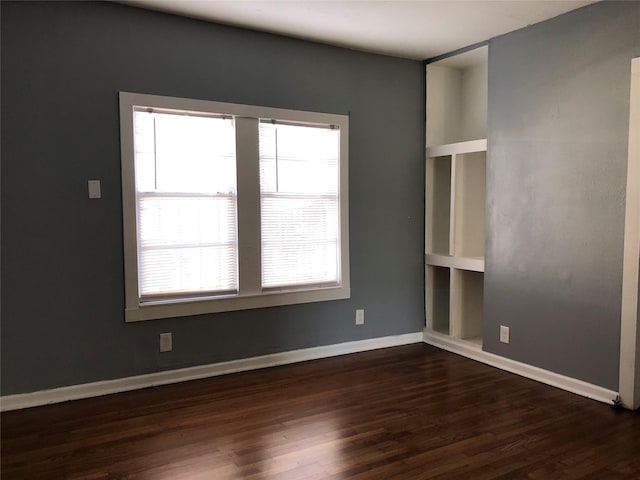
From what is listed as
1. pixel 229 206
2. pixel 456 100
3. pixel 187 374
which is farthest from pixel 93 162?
pixel 456 100

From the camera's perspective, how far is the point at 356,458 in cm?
243

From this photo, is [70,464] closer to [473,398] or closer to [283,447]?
[283,447]

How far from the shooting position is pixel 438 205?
468cm

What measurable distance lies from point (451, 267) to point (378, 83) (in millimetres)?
1749

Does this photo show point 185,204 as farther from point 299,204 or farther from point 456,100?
point 456,100

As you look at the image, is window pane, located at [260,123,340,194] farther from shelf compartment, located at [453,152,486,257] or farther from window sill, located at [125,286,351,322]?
shelf compartment, located at [453,152,486,257]

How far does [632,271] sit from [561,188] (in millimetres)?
721

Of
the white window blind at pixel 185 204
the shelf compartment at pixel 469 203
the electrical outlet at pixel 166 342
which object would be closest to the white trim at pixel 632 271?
the shelf compartment at pixel 469 203

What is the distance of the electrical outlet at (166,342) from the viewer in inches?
136

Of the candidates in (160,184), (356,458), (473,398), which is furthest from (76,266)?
(473,398)

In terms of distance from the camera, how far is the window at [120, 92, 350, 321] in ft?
11.0

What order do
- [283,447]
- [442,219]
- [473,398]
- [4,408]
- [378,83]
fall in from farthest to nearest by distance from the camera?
[442,219]
[378,83]
[473,398]
[4,408]
[283,447]

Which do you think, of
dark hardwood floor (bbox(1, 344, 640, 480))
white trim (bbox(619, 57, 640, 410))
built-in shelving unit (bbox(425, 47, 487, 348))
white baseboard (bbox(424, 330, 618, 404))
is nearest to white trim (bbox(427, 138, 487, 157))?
built-in shelving unit (bbox(425, 47, 487, 348))

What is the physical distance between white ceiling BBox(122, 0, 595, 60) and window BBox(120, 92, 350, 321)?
600 mm
